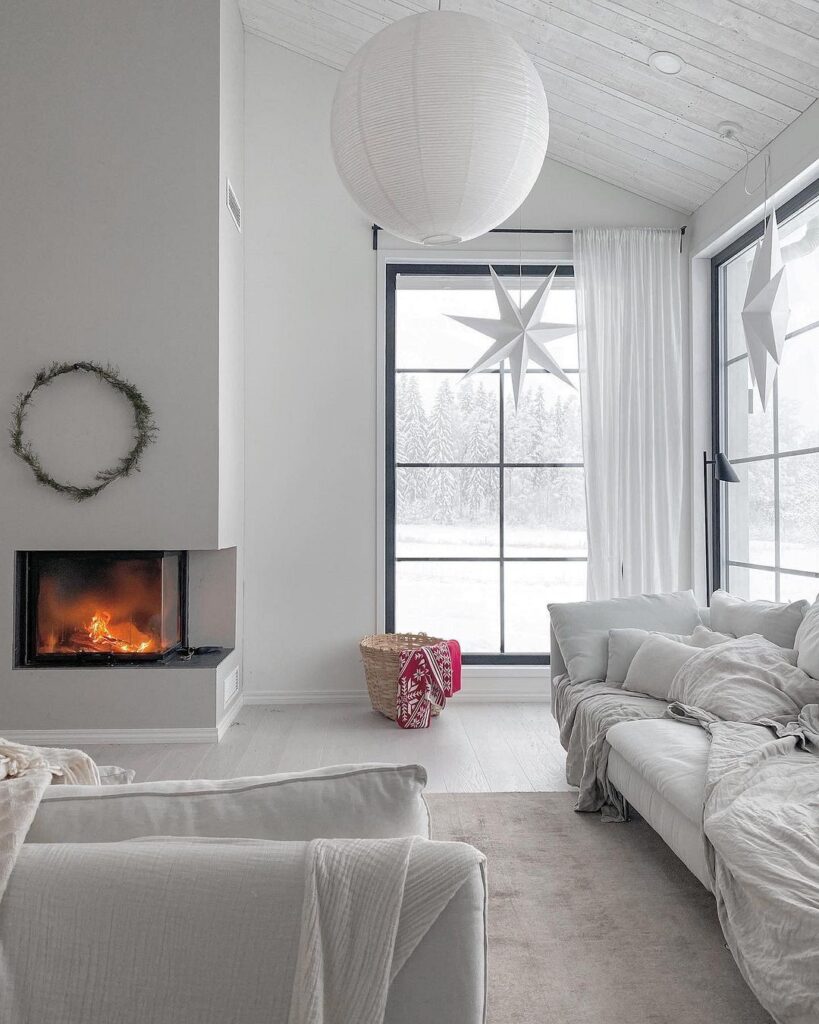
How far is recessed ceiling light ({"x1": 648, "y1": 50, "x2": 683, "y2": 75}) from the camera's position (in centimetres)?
377

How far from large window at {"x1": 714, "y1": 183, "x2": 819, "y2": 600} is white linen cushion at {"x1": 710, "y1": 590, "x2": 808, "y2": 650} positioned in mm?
532

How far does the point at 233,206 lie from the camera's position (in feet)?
15.7

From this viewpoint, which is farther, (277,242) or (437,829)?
(277,242)

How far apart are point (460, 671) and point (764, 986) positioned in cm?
321

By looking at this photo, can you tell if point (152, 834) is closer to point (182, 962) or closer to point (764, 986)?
point (182, 962)

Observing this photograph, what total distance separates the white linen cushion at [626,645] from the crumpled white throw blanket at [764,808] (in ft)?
0.96

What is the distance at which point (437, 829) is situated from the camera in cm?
305

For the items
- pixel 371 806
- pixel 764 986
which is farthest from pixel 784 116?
pixel 371 806

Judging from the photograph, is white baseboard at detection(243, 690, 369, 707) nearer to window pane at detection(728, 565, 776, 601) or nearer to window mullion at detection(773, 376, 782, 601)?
window pane at detection(728, 565, 776, 601)

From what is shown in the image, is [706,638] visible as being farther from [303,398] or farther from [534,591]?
[303,398]

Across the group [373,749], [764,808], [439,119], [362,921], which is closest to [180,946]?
[362,921]

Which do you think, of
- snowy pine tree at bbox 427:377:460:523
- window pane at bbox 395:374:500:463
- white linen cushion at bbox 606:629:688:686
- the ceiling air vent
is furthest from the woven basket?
the ceiling air vent

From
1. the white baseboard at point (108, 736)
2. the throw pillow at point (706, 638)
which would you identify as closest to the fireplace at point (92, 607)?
the white baseboard at point (108, 736)

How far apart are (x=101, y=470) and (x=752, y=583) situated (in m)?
3.49
